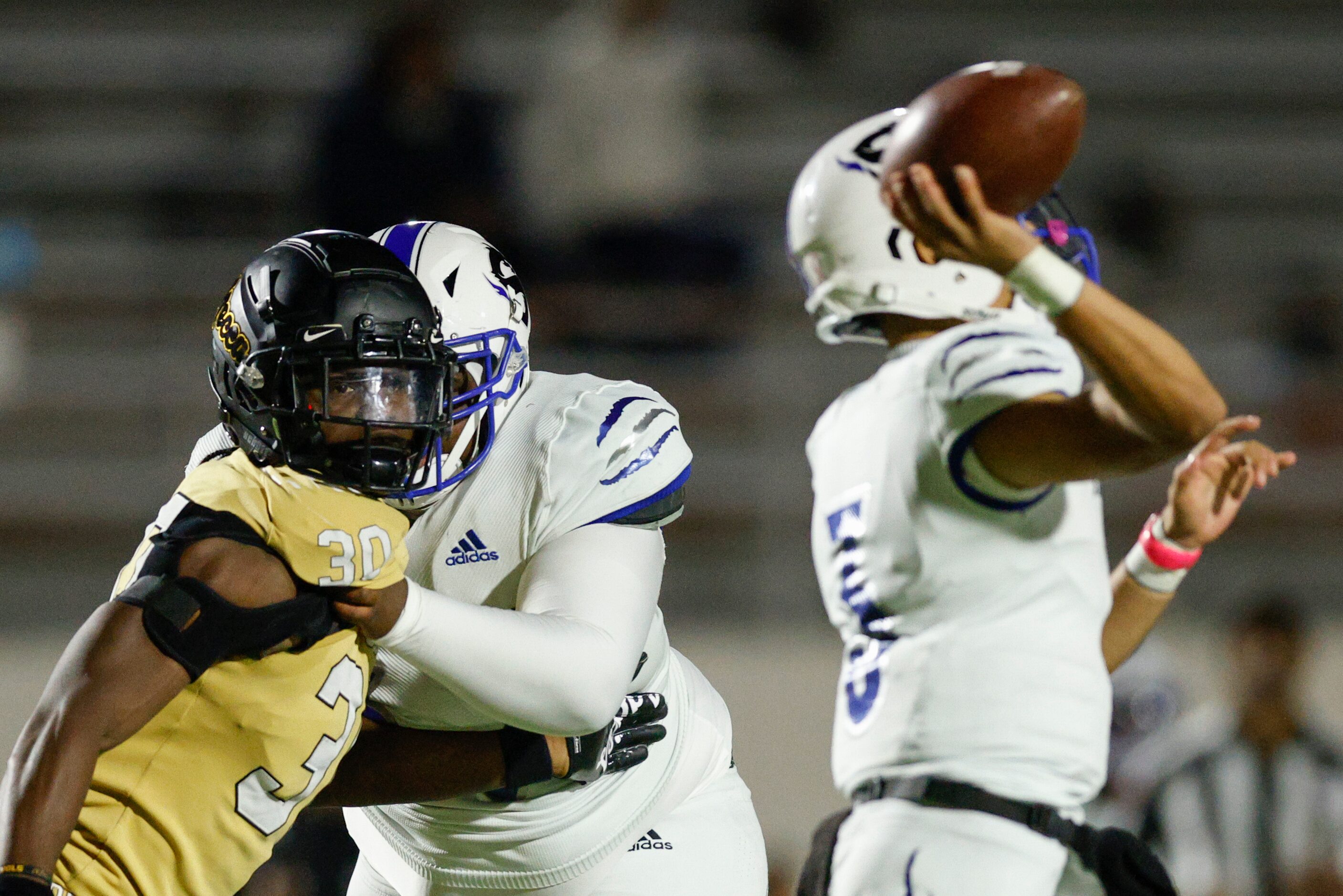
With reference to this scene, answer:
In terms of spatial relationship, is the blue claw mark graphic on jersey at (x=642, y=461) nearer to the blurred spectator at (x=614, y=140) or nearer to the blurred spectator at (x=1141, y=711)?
the blurred spectator at (x=1141, y=711)

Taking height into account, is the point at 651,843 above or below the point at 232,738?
below

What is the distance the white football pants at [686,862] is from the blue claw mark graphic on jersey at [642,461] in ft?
1.88

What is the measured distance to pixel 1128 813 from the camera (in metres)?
5.04

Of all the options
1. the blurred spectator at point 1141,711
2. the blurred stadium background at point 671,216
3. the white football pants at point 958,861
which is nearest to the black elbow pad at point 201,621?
the white football pants at point 958,861

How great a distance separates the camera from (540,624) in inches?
85.6

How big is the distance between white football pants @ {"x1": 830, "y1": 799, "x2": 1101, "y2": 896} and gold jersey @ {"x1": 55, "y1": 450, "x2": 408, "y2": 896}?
2.56 feet

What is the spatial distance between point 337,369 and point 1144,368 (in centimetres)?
101

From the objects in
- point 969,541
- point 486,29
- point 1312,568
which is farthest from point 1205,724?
point 486,29

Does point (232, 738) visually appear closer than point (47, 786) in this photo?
No

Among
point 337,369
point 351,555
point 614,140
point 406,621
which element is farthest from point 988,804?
point 614,140

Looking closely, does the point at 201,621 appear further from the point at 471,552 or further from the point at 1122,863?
the point at 1122,863

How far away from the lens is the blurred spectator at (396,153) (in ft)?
18.9

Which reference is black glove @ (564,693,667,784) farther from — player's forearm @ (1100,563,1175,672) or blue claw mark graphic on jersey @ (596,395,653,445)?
player's forearm @ (1100,563,1175,672)

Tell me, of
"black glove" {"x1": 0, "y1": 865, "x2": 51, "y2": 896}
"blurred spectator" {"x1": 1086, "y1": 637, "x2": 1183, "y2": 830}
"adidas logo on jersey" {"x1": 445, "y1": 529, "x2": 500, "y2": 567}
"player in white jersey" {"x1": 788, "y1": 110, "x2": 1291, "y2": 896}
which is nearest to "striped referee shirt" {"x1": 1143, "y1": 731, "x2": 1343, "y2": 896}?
"blurred spectator" {"x1": 1086, "y1": 637, "x2": 1183, "y2": 830}
